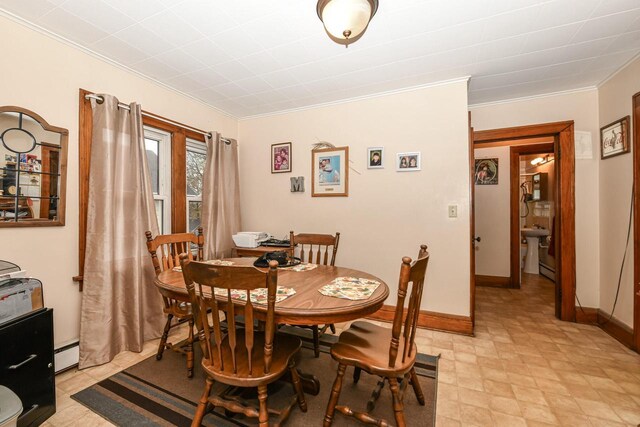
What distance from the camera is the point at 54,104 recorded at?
6.54ft

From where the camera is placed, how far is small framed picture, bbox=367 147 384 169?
2.96m

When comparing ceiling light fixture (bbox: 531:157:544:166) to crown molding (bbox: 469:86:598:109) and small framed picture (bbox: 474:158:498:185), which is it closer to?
small framed picture (bbox: 474:158:498:185)

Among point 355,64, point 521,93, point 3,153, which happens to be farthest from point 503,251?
point 3,153

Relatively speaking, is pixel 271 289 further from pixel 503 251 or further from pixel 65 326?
pixel 503 251

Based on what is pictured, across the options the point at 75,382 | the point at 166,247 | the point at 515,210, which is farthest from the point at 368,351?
the point at 515,210

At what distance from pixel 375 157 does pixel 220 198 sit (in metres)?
1.88

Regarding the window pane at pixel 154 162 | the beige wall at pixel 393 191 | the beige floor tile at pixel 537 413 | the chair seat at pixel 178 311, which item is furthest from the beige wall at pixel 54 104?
the beige floor tile at pixel 537 413

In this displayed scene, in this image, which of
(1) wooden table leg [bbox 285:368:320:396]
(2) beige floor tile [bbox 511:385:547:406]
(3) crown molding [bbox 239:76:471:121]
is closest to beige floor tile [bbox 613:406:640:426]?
(2) beige floor tile [bbox 511:385:547:406]

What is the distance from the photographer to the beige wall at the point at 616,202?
2.38m

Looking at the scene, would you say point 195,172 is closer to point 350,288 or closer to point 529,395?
point 350,288

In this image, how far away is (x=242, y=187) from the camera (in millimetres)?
3775

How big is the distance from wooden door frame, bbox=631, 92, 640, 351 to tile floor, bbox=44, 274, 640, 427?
0.82 feet

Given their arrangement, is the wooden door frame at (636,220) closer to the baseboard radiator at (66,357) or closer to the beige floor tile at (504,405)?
the beige floor tile at (504,405)

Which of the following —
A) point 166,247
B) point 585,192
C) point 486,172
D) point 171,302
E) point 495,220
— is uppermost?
point 486,172
